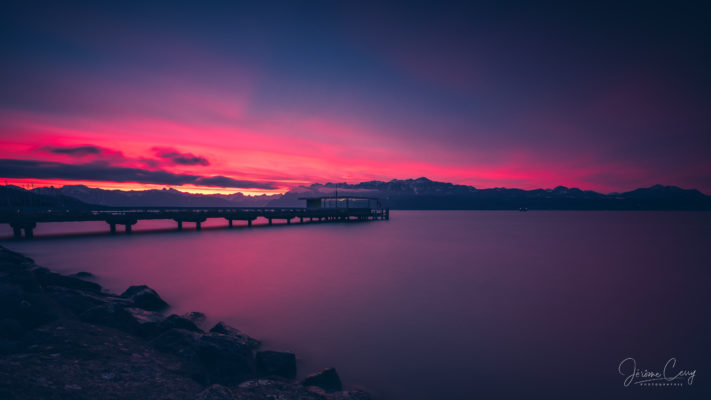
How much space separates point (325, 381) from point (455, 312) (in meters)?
8.44

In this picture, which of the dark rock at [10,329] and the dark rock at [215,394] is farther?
the dark rock at [10,329]

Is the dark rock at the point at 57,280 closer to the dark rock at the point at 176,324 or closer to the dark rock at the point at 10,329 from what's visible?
the dark rock at the point at 10,329

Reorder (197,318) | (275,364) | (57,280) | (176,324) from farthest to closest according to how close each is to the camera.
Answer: (197,318)
(57,280)
(176,324)
(275,364)

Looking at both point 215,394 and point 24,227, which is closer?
point 215,394

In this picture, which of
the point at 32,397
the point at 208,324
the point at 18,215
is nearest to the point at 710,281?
the point at 208,324

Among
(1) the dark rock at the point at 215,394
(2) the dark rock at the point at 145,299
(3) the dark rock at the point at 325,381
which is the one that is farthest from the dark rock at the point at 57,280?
(3) the dark rock at the point at 325,381

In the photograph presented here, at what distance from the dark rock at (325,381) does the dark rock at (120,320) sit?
4.74m

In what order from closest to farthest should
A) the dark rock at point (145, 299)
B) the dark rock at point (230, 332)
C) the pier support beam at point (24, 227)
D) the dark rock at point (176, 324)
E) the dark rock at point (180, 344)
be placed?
the dark rock at point (180, 344) → the dark rock at point (176, 324) → the dark rock at point (230, 332) → the dark rock at point (145, 299) → the pier support beam at point (24, 227)

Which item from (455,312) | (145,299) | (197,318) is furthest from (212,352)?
(455,312)

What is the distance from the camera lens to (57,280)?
36.2 feet

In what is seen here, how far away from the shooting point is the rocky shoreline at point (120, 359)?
5.50m

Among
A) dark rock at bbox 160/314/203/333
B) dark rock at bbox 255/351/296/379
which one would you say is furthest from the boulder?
dark rock at bbox 160/314/203/333

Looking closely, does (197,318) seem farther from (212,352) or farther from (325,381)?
(325,381)

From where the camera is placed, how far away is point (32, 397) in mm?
4762
